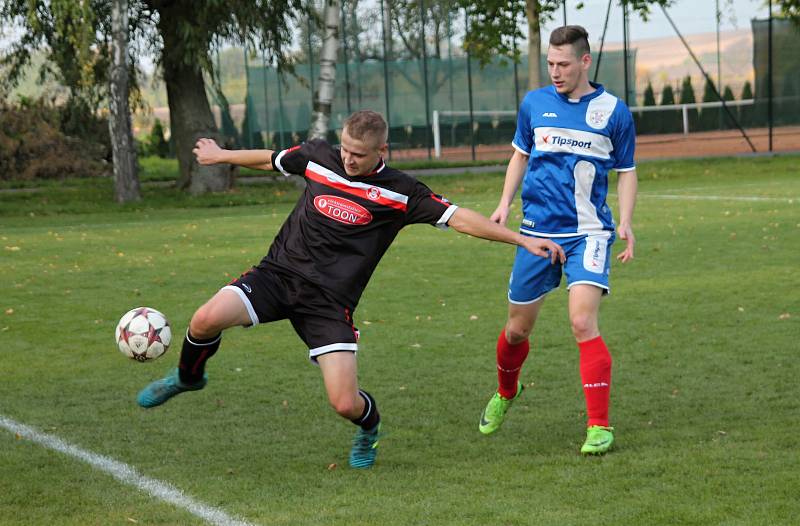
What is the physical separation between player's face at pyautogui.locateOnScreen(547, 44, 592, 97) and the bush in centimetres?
2884

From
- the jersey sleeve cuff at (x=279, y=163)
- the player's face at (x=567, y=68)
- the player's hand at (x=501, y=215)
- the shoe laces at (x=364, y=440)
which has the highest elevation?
the player's face at (x=567, y=68)

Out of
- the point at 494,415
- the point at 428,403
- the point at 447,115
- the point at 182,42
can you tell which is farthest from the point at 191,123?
the point at 494,415

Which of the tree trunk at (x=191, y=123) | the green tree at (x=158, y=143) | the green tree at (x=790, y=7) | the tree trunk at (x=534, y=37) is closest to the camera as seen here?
the tree trunk at (x=191, y=123)

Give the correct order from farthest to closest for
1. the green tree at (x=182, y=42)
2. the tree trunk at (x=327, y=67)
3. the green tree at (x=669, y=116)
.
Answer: the green tree at (x=669, y=116) → the tree trunk at (x=327, y=67) → the green tree at (x=182, y=42)

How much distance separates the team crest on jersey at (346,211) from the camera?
5.48 metres

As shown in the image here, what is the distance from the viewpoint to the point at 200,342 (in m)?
5.67

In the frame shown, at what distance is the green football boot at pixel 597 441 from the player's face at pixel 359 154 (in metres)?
1.67

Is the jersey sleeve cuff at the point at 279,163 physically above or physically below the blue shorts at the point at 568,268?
above

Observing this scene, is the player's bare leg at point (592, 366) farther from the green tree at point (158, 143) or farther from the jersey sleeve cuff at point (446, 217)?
the green tree at point (158, 143)

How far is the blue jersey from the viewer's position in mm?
5871

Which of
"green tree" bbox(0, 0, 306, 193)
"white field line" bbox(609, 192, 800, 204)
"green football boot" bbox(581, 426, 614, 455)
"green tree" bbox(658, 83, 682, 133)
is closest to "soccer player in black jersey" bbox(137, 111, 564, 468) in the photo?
"green football boot" bbox(581, 426, 614, 455)

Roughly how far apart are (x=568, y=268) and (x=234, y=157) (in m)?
1.79

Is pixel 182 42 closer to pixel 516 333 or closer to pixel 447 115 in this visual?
pixel 447 115

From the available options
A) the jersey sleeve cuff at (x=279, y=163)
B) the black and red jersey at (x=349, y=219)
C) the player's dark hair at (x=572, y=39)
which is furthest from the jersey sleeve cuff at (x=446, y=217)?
the player's dark hair at (x=572, y=39)
